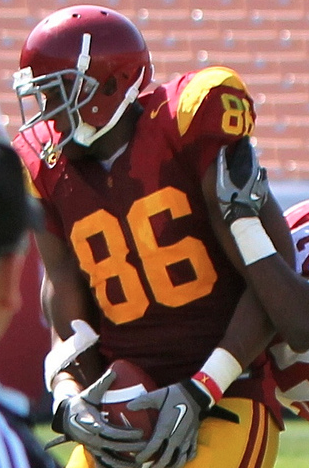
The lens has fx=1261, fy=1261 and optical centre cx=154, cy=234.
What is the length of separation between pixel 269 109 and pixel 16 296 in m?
7.12

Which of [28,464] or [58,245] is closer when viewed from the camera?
[28,464]

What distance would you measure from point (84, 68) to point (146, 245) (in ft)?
1.39

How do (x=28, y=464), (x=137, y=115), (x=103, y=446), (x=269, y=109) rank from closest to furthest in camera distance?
1. (x=28, y=464)
2. (x=103, y=446)
3. (x=137, y=115)
4. (x=269, y=109)

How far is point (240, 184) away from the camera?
2.70m

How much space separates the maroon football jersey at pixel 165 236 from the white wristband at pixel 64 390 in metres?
0.12

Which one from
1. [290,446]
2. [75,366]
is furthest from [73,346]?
[290,446]

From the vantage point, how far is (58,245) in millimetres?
2994

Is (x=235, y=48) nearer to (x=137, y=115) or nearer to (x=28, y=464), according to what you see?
(x=137, y=115)

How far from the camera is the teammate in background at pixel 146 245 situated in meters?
2.71

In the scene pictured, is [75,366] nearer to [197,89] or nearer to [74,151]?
[74,151]

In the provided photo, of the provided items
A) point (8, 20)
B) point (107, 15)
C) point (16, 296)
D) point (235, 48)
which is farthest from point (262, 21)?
point (16, 296)

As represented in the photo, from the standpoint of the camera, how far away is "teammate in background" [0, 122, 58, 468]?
1538mm

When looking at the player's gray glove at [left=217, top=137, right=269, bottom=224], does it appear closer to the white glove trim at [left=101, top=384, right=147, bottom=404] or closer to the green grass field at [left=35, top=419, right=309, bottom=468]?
the white glove trim at [left=101, top=384, right=147, bottom=404]

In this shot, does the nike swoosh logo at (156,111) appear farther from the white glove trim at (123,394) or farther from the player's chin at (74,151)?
the white glove trim at (123,394)
